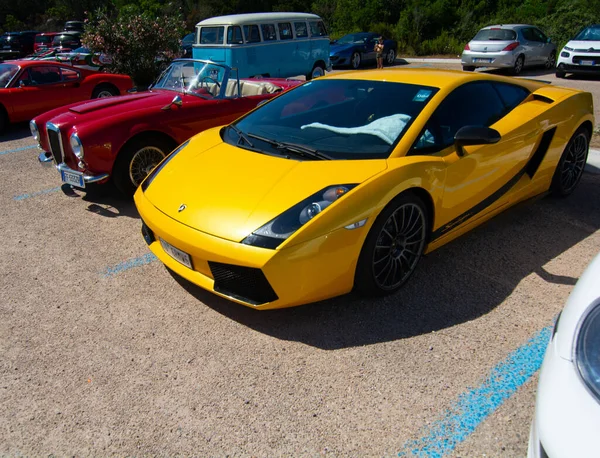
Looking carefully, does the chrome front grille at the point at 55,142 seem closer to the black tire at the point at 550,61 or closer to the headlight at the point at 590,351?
the headlight at the point at 590,351

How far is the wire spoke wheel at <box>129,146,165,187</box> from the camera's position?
5.25m

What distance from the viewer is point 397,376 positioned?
8.88ft

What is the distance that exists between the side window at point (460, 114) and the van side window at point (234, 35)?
9899 mm

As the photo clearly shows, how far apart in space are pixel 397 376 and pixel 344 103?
2172 millimetres

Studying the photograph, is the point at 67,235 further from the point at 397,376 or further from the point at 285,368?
the point at 397,376

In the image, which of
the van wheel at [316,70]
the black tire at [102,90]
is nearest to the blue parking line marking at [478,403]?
the black tire at [102,90]

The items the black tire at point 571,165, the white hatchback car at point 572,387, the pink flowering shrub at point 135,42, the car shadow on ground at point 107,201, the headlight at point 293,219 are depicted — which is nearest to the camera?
the white hatchback car at point 572,387

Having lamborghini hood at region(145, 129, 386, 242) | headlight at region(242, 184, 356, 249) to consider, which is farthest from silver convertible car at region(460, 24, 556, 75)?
headlight at region(242, 184, 356, 249)

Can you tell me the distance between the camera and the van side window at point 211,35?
1302cm

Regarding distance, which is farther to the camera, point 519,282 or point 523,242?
point 523,242

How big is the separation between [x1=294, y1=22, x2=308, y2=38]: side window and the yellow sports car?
10.6 m

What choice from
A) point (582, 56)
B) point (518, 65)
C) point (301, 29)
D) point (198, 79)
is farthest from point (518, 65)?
point (198, 79)

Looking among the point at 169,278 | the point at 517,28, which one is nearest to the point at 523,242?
the point at 169,278

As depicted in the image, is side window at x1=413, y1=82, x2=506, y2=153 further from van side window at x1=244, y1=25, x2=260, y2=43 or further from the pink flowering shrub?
the pink flowering shrub
